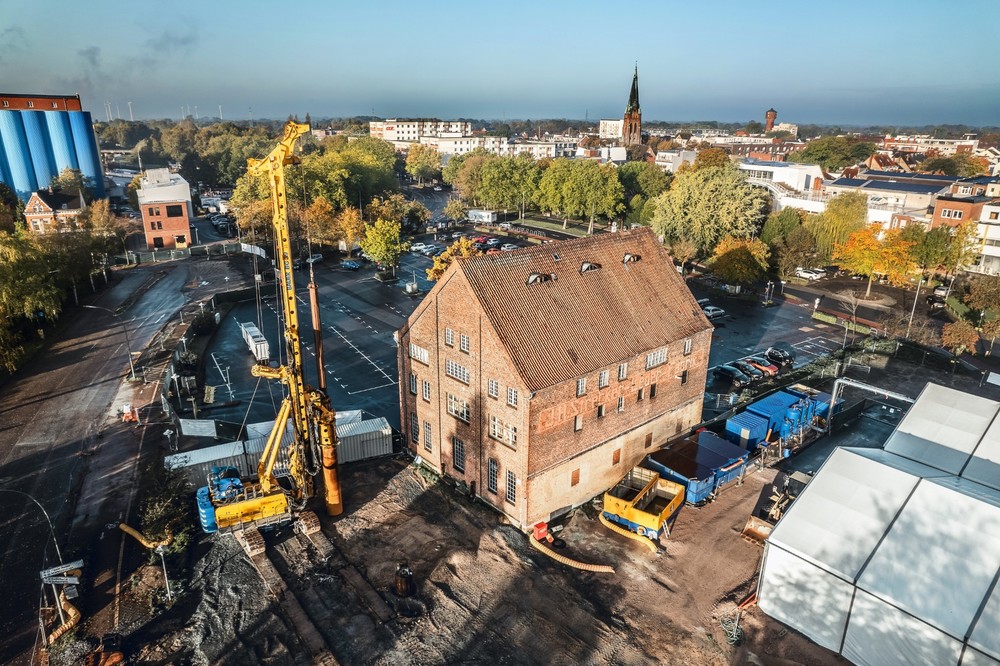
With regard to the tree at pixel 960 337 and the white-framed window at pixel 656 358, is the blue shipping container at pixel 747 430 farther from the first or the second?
the tree at pixel 960 337

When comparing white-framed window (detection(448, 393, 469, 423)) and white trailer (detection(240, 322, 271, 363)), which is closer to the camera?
white-framed window (detection(448, 393, 469, 423))

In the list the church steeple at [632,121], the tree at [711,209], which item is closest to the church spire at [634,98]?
the church steeple at [632,121]

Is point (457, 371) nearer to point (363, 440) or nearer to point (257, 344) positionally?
point (363, 440)

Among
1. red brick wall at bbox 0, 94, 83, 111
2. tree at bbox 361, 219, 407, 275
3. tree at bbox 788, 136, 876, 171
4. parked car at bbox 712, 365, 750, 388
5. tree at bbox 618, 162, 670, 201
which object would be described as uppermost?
red brick wall at bbox 0, 94, 83, 111

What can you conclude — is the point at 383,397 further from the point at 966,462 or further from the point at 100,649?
the point at 966,462

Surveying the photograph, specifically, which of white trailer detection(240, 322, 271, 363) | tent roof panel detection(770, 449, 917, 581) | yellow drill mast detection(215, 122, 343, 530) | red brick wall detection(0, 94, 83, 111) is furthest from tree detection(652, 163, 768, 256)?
red brick wall detection(0, 94, 83, 111)

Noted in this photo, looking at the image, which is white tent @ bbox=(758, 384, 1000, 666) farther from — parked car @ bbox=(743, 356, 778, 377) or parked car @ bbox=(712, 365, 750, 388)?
parked car @ bbox=(743, 356, 778, 377)

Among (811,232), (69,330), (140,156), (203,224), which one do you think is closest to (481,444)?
(69,330)
